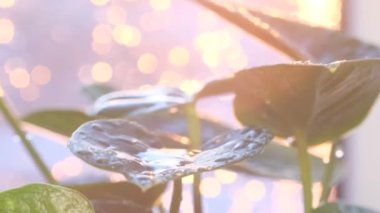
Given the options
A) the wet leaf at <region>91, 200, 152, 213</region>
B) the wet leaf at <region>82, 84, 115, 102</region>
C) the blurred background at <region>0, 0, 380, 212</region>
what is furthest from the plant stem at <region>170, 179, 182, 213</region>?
the blurred background at <region>0, 0, 380, 212</region>

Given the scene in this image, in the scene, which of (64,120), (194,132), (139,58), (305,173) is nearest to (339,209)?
(305,173)

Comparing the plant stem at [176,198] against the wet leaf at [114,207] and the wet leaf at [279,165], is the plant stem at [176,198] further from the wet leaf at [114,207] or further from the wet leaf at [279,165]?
the wet leaf at [279,165]

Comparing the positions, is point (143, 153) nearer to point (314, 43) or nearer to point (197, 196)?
point (197, 196)

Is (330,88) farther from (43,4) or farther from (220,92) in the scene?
(43,4)

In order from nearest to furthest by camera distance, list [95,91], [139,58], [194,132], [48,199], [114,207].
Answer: [48,199]
[114,207]
[194,132]
[95,91]
[139,58]

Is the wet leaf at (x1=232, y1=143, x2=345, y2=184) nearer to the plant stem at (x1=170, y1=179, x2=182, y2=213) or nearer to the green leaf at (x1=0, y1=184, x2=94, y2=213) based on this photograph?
the plant stem at (x1=170, y1=179, x2=182, y2=213)

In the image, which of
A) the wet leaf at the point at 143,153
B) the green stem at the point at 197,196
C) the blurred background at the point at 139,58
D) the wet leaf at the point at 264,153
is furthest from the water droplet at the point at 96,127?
the blurred background at the point at 139,58
